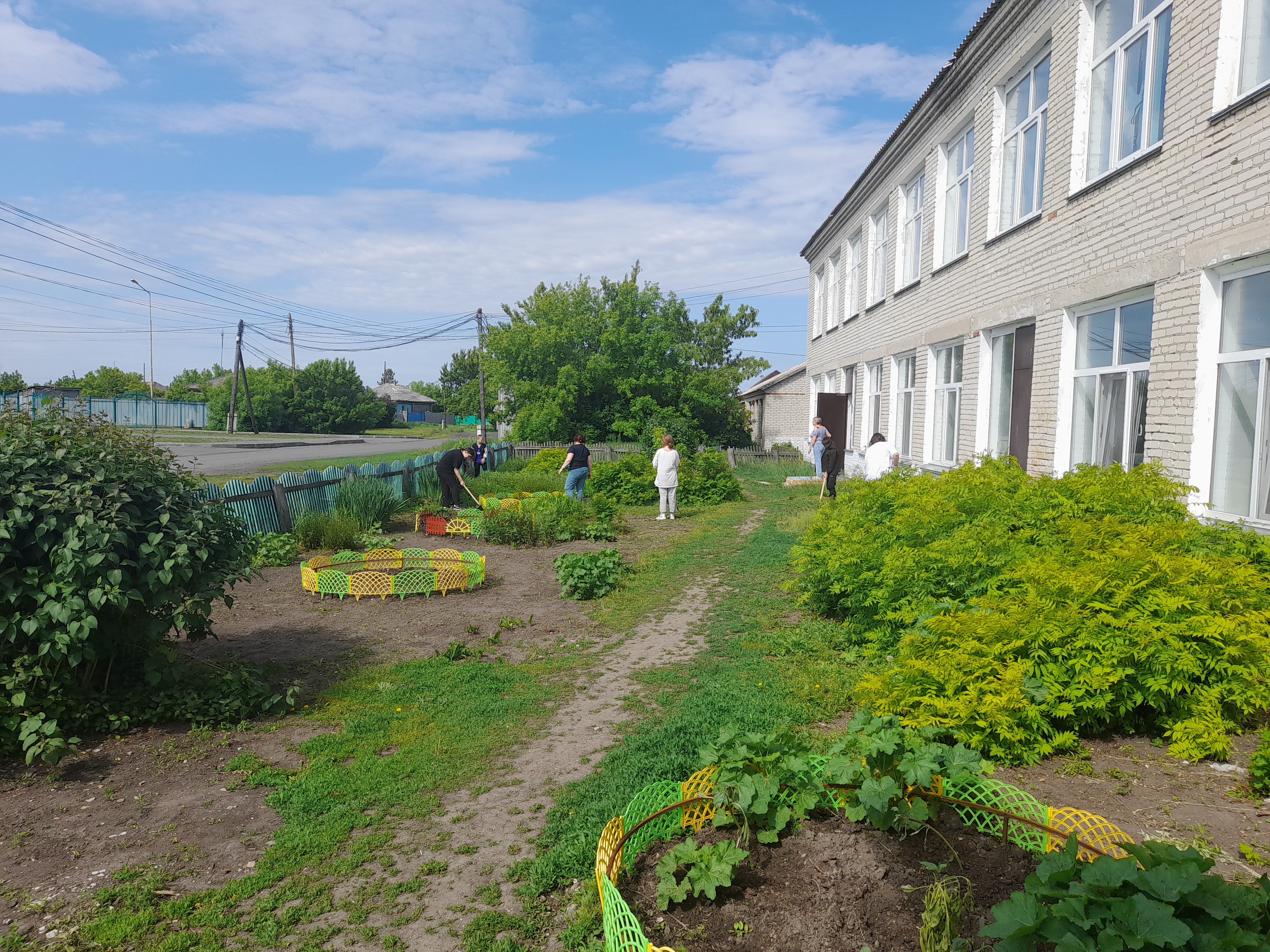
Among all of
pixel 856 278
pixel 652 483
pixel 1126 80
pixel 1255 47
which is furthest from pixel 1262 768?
pixel 856 278

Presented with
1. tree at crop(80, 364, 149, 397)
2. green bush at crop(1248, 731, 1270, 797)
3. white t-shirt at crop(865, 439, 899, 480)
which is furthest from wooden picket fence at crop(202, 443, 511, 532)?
tree at crop(80, 364, 149, 397)

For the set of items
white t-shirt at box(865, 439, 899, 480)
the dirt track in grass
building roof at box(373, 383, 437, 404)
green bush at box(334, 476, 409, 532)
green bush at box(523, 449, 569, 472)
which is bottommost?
the dirt track in grass

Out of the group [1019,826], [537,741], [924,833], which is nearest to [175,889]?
[537,741]

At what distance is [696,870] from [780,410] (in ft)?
106

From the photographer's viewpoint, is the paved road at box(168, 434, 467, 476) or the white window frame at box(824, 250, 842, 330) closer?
the white window frame at box(824, 250, 842, 330)

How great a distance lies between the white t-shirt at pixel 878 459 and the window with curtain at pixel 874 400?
17.3ft

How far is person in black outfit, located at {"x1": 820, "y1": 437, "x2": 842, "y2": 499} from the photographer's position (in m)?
16.7

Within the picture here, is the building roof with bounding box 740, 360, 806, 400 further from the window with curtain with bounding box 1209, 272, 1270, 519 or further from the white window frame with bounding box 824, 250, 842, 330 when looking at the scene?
the window with curtain with bounding box 1209, 272, 1270, 519

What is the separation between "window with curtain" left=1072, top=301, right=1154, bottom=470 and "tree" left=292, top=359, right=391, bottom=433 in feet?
195

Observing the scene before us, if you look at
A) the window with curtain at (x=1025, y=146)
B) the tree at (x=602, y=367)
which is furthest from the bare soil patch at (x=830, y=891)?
the tree at (x=602, y=367)

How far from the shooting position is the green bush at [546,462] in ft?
65.1

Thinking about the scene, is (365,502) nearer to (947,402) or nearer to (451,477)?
(451,477)

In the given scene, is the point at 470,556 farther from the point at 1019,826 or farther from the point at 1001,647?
the point at 1019,826

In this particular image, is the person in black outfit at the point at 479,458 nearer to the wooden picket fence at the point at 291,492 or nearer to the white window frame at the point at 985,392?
the wooden picket fence at the point at 291,492
